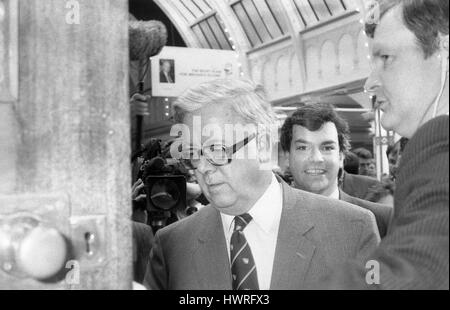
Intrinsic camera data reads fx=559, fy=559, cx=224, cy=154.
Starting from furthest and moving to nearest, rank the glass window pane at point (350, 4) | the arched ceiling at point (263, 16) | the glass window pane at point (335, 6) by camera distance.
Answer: the glass window pane at point (335, 6) < the glass window pane at point (350, 4) < the arched ceiling at point (263, 16)

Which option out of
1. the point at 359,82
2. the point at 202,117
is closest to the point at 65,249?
the point at 202,117

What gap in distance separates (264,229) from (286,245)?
7 cm

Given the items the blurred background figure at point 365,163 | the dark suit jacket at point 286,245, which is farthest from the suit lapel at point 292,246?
the blurred background figure at point 365,163

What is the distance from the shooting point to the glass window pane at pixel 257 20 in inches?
403

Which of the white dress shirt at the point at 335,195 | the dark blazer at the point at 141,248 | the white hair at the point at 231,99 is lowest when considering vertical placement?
the dark blazer at the point at 141,248

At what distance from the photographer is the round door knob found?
1.64ft

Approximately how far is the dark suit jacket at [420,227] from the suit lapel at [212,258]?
1.34ft

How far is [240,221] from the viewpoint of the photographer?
1112 mm

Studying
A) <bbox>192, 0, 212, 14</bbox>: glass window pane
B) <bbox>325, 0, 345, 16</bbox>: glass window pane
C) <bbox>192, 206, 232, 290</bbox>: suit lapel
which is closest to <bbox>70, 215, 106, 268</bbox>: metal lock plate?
<bbox>192, 206, 232, 290</bbox>: suit lapel

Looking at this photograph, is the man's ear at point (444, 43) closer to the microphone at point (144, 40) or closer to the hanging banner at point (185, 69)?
the microphone at point (144, 40)

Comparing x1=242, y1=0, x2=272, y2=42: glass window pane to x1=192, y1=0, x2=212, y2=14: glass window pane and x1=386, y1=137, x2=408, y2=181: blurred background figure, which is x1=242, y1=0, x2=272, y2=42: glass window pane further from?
x1=386, y1=137, x2=408, y2=181: blurred background figure

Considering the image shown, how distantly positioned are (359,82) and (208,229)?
7.23m

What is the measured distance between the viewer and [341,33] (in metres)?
9.49
